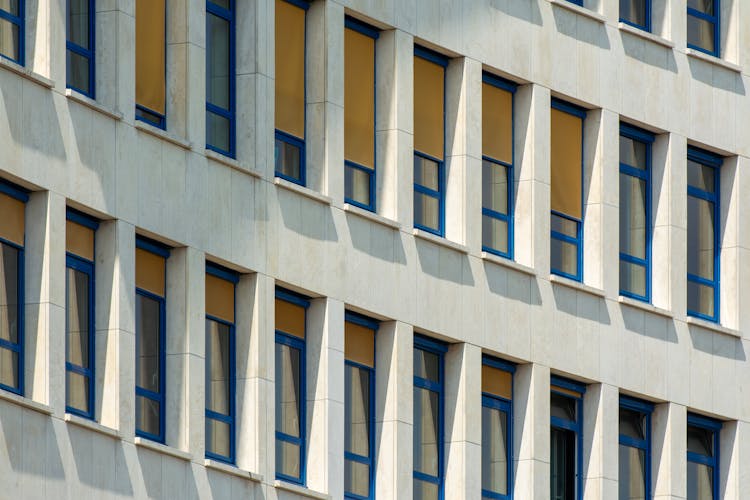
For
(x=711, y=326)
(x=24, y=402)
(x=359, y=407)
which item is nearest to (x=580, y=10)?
(x=711, y=326)

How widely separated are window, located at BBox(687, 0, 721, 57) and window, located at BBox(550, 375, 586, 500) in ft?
22.2

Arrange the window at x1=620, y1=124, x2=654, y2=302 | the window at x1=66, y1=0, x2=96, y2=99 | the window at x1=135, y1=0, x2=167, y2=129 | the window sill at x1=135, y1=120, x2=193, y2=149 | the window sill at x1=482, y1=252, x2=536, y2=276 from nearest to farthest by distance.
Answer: the window at x1=66, y1=0, x2=96, y2=99, the window sill at x1=135, y1=120, x2=193, y2=149, the window at x1=135, y1=0, x2=167, y2=129, the window sill at x1=482, y1=252, x2=536, y2=276, the window at x1=620, y1=124, x2=654, y2=302

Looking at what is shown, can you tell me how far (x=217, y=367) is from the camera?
159 ft

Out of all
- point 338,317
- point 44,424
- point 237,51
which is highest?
point 237,51

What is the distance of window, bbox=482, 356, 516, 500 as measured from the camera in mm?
53000

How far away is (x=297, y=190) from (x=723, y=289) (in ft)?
35.8

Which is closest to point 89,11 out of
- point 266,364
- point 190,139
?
point 190,139

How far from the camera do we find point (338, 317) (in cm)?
5000

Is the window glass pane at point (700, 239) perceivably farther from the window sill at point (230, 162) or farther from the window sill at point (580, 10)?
the window sill at point (230, 162)

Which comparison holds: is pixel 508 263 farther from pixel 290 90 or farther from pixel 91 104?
pixel 91 104

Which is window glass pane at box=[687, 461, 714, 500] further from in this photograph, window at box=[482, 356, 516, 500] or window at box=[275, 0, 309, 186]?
window at box=[275, 0, 309, 186]

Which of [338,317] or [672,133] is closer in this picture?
[338,317]

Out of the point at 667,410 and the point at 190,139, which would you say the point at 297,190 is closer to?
the point at 190,139

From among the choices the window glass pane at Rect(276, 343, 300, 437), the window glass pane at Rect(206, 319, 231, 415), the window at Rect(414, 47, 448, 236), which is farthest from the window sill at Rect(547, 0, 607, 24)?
the window glass pane at Rect(206, 319, 231, 415)
